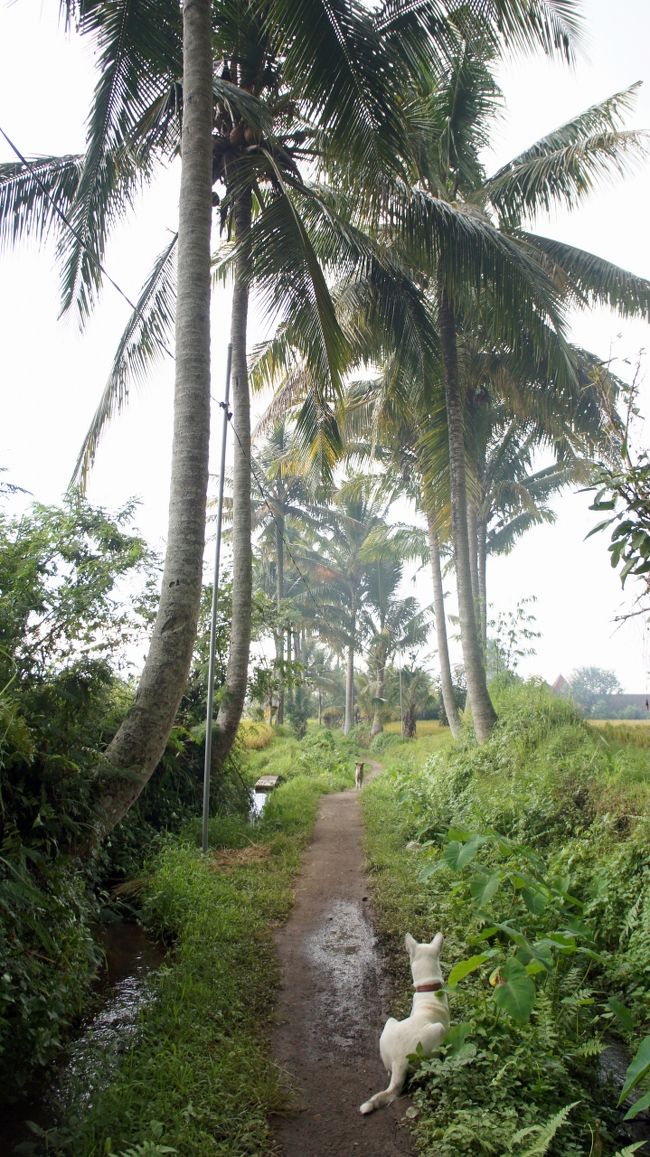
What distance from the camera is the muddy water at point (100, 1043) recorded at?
286 cm

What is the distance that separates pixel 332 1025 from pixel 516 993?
5.16ft

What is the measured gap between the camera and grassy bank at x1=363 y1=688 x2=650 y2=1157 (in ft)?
9.34

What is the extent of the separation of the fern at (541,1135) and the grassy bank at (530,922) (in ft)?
0.03

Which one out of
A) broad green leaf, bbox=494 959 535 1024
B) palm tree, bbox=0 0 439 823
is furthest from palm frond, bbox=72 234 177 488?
broad green leaf, bbox=494 959 535 1024

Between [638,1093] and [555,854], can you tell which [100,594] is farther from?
[638,1093]

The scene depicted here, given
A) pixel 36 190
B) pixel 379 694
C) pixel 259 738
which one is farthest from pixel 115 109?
pixel 379 694

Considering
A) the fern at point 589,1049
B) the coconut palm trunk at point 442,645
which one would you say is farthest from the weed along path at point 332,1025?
the coconut palm trunk at point 442,645

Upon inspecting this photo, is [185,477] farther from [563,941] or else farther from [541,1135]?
[541,1135]

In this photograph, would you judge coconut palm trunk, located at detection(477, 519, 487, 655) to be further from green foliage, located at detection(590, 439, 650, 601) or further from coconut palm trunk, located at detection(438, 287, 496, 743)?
green foliage, located at detection(590, 439, 650, 601)

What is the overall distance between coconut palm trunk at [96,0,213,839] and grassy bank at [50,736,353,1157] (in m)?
1.10

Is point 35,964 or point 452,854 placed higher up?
point 452,854

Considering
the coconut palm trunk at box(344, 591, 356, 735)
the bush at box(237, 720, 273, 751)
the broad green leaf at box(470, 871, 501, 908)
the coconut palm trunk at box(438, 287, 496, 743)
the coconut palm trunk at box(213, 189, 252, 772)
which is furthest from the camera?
the coconut palm trunk at box(344, 591, 356, 735)

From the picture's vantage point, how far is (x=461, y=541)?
408 inches

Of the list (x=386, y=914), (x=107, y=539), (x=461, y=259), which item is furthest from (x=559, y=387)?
(x=386, y=914)
